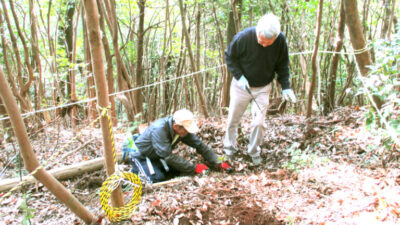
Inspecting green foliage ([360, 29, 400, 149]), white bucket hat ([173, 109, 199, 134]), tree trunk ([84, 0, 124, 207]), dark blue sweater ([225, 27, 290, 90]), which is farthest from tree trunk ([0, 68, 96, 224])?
green foliage ([360, 29, 400, 149])

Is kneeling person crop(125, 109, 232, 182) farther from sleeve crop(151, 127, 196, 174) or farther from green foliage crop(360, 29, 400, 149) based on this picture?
green foliage crop(360, 29, 400, 149)

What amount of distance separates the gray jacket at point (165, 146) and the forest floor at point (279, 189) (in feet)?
1.02

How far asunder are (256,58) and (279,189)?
1864 millimetres

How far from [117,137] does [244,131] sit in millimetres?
2622

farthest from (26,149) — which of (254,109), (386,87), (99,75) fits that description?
(386,87)

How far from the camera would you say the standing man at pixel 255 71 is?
13.0 ft

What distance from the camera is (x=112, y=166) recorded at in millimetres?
2467

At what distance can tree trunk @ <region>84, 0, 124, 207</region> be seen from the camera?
2.02 m

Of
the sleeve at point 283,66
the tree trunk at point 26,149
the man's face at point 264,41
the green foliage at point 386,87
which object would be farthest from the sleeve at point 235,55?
the tree trunk at point 26,149

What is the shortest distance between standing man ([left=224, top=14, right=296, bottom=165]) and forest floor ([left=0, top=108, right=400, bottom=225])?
738mm

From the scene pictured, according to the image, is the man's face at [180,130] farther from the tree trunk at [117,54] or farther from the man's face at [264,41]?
the man's face at [264,41]

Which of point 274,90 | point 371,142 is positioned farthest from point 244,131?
point 274,90

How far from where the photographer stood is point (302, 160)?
4.00 metres

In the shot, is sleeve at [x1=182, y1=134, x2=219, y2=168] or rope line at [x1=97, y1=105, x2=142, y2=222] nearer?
rope line at [x1=97, y1=105, x2=142, y2=222]
